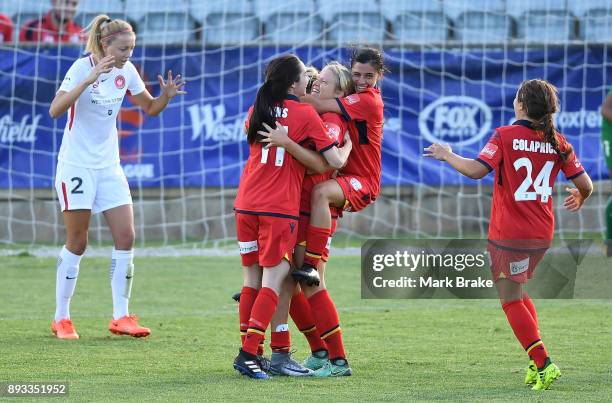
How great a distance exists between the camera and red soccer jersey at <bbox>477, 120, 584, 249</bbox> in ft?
19.1

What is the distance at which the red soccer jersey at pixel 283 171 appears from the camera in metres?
5.95

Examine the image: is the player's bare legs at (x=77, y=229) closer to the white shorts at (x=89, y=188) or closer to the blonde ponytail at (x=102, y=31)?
the white shorts at (x=89, y=188)

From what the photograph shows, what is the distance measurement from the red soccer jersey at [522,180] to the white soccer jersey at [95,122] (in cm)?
280

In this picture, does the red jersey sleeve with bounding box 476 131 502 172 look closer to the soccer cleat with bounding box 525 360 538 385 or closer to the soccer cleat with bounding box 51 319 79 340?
the soccer cleat with bounding box 525 360 538 385

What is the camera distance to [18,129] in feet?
43.2

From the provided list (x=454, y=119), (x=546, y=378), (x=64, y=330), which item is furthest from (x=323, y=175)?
(x=454, y=119)

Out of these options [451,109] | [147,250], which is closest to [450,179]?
[451,109]

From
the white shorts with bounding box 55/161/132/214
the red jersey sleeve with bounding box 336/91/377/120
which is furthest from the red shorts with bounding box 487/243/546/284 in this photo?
the white shorts with bounding box 55/161/132/214

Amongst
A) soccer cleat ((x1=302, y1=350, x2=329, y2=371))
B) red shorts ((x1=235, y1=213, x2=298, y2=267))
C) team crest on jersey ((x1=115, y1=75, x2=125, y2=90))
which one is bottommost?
soccer cleat ((x1=302, y1=350, x2=329, y2=371))

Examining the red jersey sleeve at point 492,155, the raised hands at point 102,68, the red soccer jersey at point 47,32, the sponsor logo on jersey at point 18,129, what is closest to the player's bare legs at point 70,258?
the raised hands at point 102,68

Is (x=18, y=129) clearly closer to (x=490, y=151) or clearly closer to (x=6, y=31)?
(x=6, y=31)

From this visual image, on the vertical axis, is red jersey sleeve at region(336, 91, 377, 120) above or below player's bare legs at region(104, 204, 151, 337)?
above

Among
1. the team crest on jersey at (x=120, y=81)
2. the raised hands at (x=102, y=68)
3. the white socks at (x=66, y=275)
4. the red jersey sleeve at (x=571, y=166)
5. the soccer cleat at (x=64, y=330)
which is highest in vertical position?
the raised hands at (x=102, y=68)

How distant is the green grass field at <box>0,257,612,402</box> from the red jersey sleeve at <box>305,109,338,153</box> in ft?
3.86
